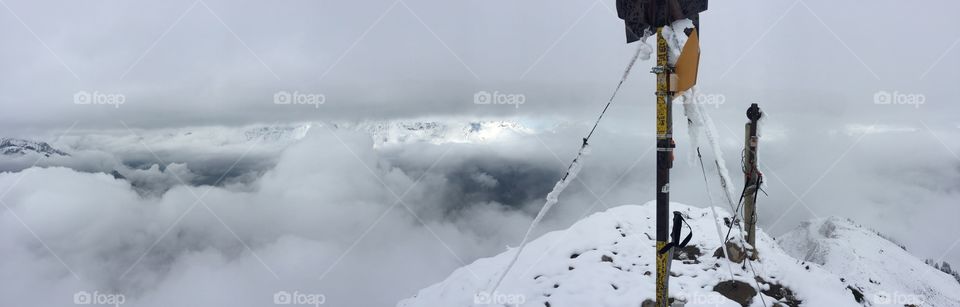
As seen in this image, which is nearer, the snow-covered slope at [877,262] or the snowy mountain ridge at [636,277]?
the snowy mountain ridge at [636,277]

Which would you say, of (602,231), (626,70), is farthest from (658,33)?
(602,231)

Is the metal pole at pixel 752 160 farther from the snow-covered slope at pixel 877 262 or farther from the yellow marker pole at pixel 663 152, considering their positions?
the snow-covered slope at pixel 877 262

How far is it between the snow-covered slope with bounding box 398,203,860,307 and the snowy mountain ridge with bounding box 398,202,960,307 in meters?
0.03

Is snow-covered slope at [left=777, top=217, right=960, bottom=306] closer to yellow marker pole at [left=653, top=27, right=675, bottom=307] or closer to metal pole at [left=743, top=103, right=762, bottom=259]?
metal pole at [left=743, top=103, right=762, bottom=259]

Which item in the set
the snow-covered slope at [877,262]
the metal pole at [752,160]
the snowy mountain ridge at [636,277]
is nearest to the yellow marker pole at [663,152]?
the snowy mountain ridge at [636,277]

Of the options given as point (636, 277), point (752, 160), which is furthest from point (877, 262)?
point (636, 277)

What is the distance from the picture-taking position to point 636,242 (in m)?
13.7

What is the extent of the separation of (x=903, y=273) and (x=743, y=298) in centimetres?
17554

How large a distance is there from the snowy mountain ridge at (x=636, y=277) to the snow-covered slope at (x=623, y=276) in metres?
0.03

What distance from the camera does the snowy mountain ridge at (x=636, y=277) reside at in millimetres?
9680

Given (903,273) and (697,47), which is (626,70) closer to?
(697,47)

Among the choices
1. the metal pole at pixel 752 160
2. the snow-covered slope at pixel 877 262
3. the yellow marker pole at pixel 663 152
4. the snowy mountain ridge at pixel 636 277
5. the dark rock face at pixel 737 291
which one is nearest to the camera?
the yellow marker pole at pixel 663 152

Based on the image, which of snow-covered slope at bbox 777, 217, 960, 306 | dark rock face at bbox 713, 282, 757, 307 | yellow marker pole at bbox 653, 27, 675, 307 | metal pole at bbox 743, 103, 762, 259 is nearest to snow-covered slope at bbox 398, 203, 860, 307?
dark rock face at bbox 713, 282, 757, 307

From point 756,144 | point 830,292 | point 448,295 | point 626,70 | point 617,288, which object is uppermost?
point 626,70
